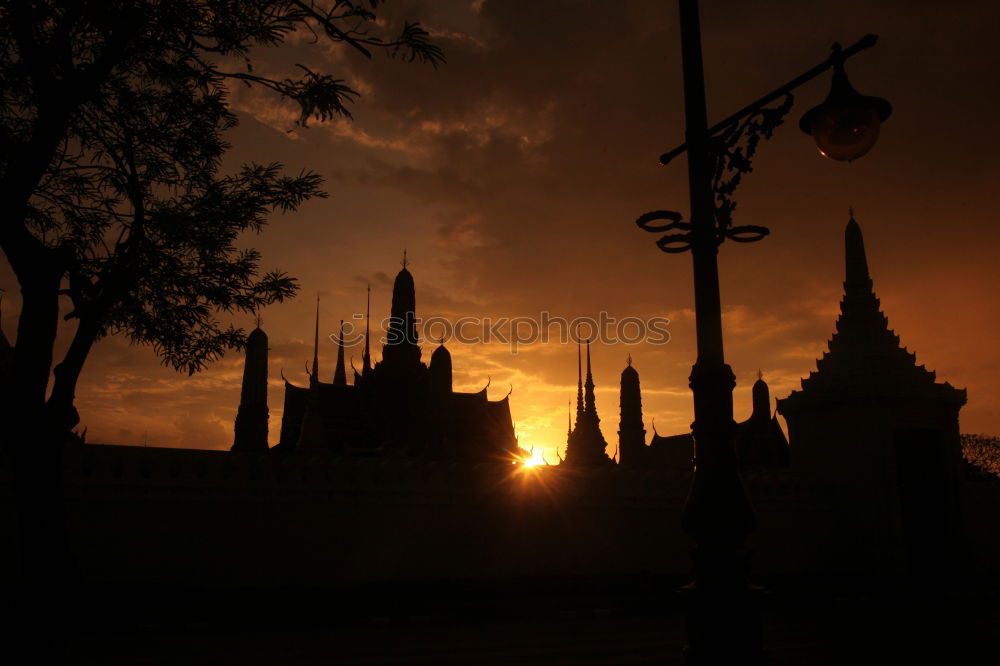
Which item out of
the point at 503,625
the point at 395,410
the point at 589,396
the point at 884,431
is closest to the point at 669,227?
the point at 503,625

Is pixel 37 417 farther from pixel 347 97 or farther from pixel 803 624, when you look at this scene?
pixel 803 624

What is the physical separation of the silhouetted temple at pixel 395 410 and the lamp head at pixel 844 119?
22.3 meters

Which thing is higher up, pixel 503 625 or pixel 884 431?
pixel 884 431

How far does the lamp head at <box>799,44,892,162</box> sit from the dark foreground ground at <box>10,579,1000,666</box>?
368 centimetres

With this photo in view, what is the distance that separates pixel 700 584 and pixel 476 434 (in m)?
36.0

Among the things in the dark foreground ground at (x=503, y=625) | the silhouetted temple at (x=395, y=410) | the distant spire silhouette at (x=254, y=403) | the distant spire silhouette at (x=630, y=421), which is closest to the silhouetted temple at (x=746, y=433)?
the distant spire silhouette at (x=630, y=421)

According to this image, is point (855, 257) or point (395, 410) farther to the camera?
point (395, 410)

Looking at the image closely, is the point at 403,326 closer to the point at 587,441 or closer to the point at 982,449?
the point at 587,441

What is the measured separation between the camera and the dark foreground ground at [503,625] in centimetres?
905

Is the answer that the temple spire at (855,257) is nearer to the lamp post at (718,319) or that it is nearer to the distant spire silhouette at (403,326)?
the lamp post at (718,319)

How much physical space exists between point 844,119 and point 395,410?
29977 millimetres

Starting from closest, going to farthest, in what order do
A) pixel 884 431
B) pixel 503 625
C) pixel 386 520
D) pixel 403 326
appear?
pixel 503 625 → pixel 386 520 → pixel 884 431 → pixel 403 326

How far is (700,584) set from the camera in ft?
18.5

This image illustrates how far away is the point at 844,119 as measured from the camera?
5.99 metres
